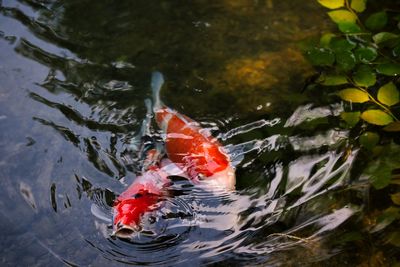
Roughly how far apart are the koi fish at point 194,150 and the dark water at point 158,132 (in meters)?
0.08

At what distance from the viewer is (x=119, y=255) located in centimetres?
218

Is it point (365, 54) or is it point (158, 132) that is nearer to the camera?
point (365, 54)

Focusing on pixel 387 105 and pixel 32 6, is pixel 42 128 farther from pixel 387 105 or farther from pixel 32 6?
pixel 387 105

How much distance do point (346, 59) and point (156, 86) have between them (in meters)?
1.20

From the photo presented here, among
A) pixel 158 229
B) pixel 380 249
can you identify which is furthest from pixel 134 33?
pixel 380 249

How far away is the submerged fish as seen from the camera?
89.1 inches

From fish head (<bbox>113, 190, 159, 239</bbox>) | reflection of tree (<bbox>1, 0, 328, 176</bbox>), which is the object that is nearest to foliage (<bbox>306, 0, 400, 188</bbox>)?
reflection of tree (<bbox>1, 0, 328, 176</bbox>)

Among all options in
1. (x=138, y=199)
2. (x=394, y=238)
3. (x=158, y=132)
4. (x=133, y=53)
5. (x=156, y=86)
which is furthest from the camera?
(x=133, y=53)

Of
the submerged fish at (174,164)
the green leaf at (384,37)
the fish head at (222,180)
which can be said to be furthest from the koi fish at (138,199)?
the green leaf at (384,37)

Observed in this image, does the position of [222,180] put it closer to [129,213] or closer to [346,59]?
[129,213]

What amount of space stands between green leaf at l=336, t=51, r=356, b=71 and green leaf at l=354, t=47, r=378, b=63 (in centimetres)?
3

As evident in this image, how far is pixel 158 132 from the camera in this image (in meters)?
2.82

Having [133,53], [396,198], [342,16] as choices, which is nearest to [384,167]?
[396,198]

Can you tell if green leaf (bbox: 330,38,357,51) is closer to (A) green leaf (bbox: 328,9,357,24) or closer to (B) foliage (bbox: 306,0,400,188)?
(B) foliage (bbox: 306,0,400,188)
